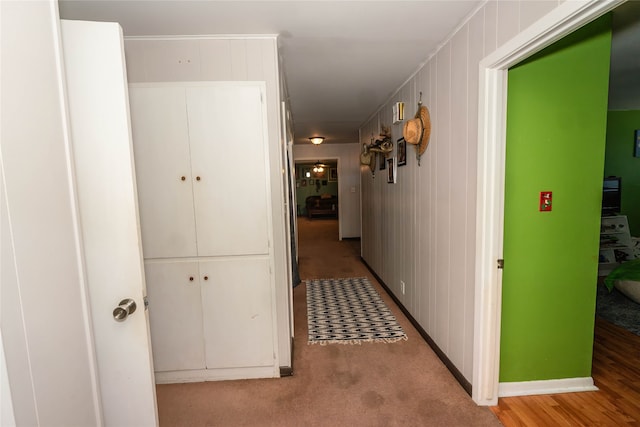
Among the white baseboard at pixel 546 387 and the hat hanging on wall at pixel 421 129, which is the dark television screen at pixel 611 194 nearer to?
the white baseboard at pixel 546 387

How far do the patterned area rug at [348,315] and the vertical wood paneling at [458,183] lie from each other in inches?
29.7

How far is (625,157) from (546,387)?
4170mm

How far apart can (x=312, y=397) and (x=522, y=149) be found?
6.56 feet

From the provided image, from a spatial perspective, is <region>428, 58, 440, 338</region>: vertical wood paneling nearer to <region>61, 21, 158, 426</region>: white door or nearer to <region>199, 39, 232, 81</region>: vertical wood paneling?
<region>199, 39, 232, 81</region>: vertical wood paneling

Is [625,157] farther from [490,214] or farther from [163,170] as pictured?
[163,170]

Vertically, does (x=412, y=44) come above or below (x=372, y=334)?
above

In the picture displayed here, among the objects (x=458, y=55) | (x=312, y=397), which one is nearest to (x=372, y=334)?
(x=312, y=397)

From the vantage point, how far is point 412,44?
6.79 ft

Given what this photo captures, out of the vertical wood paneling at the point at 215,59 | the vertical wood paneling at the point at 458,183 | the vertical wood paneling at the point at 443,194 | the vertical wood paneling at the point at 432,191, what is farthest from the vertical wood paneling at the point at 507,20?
the vertical wood paneling at the point at 215,59

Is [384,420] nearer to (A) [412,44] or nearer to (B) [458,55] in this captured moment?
→ (B) [458,55]

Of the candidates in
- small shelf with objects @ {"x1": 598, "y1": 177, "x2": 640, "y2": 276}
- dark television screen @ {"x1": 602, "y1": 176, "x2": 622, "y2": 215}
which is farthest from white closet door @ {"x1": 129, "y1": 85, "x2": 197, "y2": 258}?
dark television screen @ {"x1": 602, "y1": 176, "x2": 622, "y2": 215}

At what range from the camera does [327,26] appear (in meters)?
1.80

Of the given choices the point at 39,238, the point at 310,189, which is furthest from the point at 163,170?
the point at 310,189

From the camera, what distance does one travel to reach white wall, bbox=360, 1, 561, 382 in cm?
164
